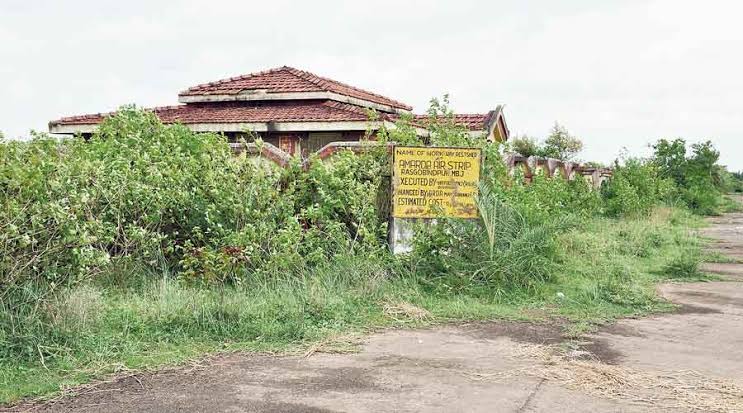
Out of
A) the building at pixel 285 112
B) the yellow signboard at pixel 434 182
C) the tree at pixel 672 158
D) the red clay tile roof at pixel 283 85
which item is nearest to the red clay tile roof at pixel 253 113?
the building at pixel 285 112

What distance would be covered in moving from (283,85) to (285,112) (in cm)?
165

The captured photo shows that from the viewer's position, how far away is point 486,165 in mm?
9562

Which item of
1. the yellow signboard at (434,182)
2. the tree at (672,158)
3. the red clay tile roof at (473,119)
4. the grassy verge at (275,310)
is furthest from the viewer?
the tree at (672,158)

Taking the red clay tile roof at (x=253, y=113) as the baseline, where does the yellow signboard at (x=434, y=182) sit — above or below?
below

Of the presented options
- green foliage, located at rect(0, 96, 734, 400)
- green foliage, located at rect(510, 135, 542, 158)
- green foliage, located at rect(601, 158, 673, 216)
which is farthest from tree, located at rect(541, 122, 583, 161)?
green foliage, located at rect(0, 96, 734, 400)

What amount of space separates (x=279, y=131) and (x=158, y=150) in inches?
323

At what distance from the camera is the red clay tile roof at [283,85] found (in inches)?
718

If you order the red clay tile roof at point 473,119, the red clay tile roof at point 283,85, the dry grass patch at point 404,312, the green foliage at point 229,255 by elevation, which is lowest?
the dry grass patch at point 404,312

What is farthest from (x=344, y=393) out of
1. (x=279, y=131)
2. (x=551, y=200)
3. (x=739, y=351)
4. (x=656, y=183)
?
(x=656, y=183)

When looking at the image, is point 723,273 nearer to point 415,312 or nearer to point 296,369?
point 415,312

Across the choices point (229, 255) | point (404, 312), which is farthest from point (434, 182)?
point (229, 255)

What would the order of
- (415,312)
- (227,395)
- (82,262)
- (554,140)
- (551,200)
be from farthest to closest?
(554,140), (551,200), (415,312), (82,262), (227,395)

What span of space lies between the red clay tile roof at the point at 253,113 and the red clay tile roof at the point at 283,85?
0.34 metres

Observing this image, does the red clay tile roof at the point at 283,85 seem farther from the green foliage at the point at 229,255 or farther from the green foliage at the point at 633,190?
the green foliage at the point at 229,255
